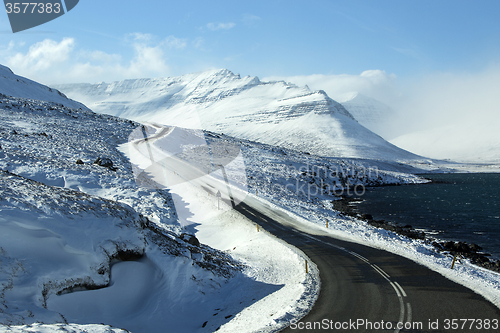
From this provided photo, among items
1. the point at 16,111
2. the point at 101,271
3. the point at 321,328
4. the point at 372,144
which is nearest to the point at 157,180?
the point at 101,271

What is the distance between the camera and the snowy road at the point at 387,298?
32.8 ft

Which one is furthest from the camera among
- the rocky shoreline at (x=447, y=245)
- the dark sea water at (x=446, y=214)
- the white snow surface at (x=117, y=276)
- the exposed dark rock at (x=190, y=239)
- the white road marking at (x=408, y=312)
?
the dark sea water at (x=446, y=214)

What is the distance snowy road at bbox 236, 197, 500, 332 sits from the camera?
10.0 m

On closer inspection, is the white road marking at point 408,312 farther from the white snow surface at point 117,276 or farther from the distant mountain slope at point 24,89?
the distant mountain slope at point 24,89

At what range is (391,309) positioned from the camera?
1089 centimetres

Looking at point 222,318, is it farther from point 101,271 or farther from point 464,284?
point 464,284

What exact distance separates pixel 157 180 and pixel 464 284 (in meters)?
34.2

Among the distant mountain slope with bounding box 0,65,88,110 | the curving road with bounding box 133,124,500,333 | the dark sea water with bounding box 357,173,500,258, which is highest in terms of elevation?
the distant mountain slope with bounding box 0,65,88,110

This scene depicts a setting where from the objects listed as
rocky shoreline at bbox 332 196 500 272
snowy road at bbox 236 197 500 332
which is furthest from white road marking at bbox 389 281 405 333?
rocky shoreline at bbox 332 196 500 272

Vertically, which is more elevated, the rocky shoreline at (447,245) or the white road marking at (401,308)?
the white road marking at (401,308)

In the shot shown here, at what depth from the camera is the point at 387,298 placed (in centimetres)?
1187

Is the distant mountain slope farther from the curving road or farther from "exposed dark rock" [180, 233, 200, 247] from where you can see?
the curving road

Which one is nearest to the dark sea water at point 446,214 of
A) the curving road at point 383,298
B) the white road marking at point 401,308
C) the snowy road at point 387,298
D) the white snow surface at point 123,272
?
the white snow surface at point 123,272

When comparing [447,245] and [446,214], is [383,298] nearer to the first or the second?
[447,245]
